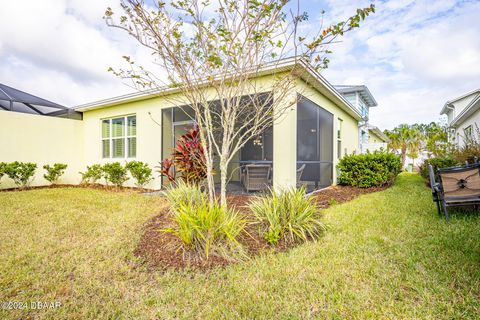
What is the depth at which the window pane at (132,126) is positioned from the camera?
9547mm

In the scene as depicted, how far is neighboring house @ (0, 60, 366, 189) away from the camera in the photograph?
27.7 ft

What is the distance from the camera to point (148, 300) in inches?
88.4

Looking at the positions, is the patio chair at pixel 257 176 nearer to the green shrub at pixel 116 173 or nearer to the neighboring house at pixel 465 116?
the green shrub at pixel 116 173

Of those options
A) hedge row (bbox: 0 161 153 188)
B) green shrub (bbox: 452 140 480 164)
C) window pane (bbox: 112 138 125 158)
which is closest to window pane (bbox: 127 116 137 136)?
window pane (bbox: 112 138 125 158)

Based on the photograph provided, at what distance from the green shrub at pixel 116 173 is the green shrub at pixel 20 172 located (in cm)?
248

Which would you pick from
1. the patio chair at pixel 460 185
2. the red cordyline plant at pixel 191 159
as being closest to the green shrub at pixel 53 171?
the red cordyline plant at pixel 191 159

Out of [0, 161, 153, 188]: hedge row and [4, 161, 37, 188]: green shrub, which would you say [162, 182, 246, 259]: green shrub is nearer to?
[0, 161, 153, 188]: hedge row

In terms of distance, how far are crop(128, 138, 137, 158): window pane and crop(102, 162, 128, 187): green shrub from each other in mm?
625

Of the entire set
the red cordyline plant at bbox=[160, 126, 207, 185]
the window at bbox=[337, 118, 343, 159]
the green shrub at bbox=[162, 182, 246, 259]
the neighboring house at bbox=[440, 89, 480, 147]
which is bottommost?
the green shrub at bbox=[162, 182, 246, 259]

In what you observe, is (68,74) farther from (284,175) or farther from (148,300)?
(148,300)

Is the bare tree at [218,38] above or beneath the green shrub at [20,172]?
above

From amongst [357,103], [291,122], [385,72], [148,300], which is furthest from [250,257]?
[357,103]

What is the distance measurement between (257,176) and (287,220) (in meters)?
3.09

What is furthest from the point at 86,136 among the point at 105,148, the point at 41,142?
the point at 41,142
